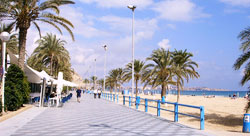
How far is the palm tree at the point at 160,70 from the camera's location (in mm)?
33062

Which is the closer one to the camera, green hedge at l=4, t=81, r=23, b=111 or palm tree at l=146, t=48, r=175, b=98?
green hedge at l=4, t=81, r=23, b=111

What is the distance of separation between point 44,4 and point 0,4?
304 cm

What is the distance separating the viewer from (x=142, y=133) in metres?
9.02

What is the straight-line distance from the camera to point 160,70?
33562 mm

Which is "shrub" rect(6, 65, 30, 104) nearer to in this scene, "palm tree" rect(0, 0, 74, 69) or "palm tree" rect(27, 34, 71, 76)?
"palm tree" rect(0, 0, 74, 69)

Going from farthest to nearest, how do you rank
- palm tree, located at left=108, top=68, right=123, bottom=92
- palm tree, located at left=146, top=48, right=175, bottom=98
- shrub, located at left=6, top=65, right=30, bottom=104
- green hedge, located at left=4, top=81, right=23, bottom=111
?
palm tree, located at left=108, top=68, right=123, bottom=92
palm tree, located at left=146, top=48, right=175, bottom=98
shrub, located at left=6, top=65, right=30, bottom=104
green hedge, located at left=4, top=81, right=23, bottom=111

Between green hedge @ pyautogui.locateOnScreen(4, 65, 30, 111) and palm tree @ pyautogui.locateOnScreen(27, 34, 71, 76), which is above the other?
palm tree @ pyautogui.locateOnScreen(27, 34, 71, 76)

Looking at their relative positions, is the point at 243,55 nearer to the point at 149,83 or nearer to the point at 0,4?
the point at 0,4

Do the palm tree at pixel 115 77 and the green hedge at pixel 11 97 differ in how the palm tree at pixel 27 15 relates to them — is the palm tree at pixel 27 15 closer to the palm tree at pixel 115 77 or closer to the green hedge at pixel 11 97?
the green hedge at pixel 11 97

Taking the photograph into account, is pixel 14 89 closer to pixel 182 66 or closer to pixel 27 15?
pixel 27 15

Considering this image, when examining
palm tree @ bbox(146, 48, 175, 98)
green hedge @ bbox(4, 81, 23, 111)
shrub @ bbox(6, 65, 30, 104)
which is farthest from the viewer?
palm tree @ bbox(146, 48, 175, 98)

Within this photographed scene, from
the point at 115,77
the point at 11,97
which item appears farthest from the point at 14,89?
the point at 115,77

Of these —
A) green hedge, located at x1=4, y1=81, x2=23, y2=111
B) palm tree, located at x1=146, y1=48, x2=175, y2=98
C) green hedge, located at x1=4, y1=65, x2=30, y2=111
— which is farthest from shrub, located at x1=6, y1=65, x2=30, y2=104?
palm tree, located at x1=146, y1=48, x2=175, y2=98

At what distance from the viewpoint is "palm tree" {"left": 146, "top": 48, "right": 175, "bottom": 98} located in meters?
33.1
